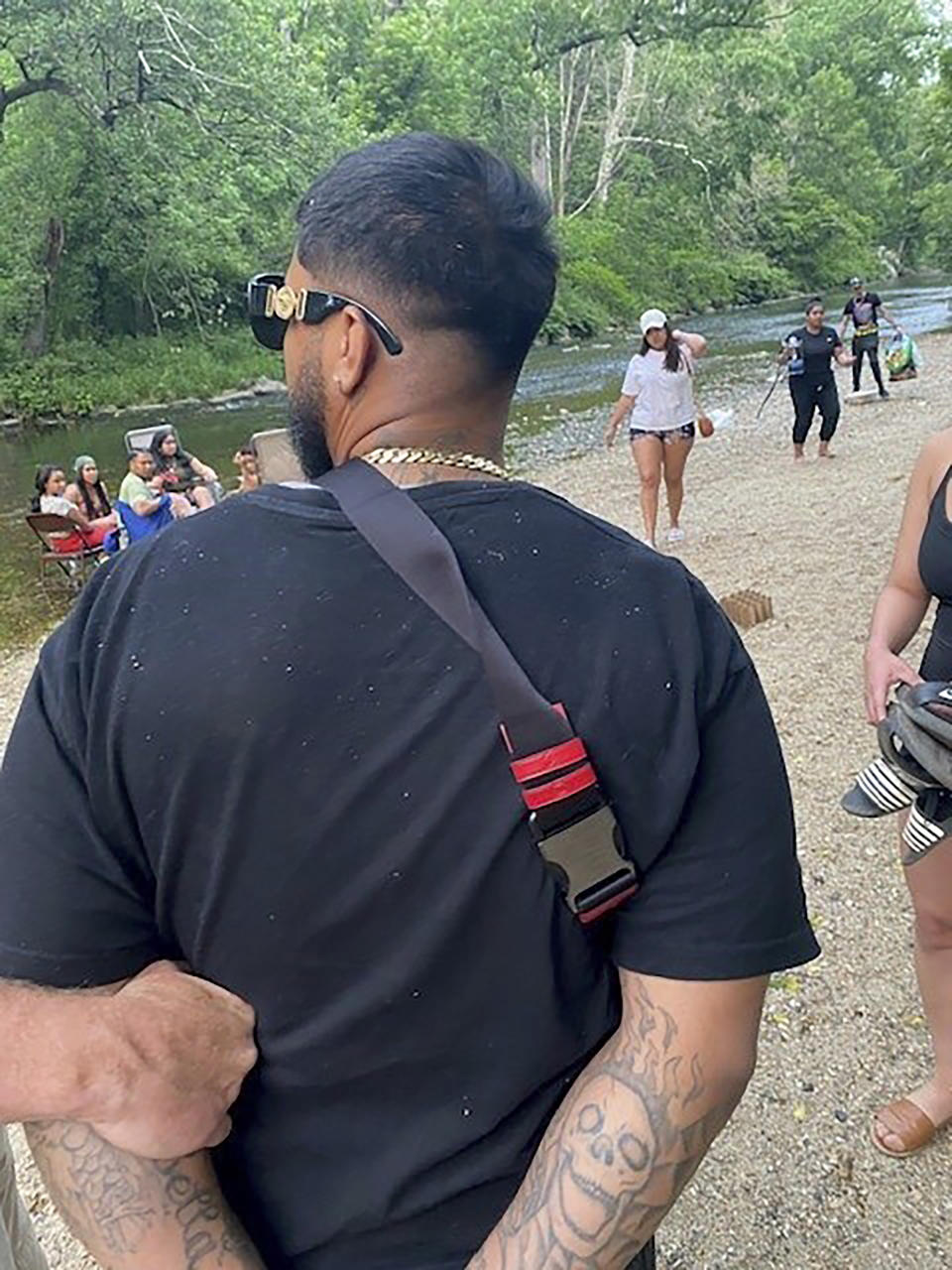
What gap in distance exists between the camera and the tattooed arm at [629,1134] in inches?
40.2

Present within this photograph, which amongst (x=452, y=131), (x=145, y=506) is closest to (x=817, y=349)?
(x=145, y=506)

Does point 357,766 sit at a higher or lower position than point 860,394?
higher

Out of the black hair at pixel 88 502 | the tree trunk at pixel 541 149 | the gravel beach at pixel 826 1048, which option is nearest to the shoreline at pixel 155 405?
the black hair at pixel 88 502

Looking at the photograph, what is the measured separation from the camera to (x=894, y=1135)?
2.54 m

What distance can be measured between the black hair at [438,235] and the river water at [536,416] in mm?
10072

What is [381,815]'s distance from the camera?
952mm

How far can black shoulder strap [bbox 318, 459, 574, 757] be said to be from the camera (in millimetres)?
923

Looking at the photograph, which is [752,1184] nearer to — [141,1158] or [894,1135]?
[894,1135]

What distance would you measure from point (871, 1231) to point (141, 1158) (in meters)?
2.04

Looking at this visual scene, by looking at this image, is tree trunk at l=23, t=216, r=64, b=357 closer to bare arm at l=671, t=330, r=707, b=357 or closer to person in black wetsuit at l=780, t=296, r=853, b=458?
person in black wetsuit at l=780, t=296, r=853, b=458

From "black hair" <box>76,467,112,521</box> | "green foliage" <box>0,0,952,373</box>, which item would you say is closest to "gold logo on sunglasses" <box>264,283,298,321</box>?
"green foliage" <box>0,0,952,373</box>

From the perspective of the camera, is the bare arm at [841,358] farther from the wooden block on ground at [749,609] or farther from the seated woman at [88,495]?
the seated woman at [88,495]

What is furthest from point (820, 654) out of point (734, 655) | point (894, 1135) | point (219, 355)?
point (219, 355)

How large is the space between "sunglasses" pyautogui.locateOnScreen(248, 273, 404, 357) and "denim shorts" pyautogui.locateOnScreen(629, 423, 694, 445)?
22.8 ft
